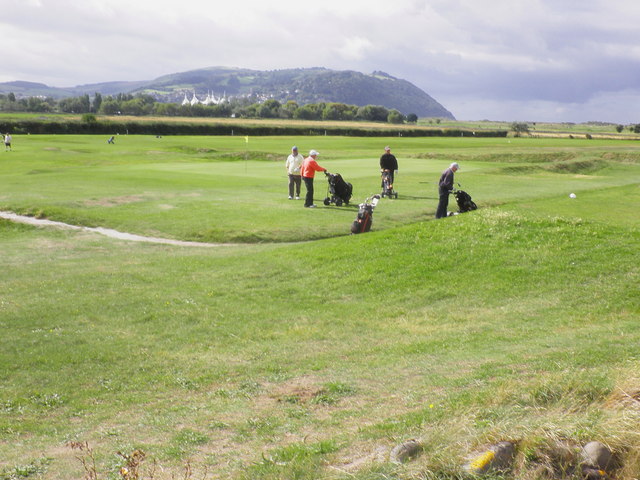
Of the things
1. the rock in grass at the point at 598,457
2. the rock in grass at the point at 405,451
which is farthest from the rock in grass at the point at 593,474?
the rock in grass at the point at 405,451

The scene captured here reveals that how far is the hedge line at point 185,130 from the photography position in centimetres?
10256

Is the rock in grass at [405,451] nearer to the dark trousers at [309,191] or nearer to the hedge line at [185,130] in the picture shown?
the dark trousers at [309,191]

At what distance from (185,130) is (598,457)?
111625 mm

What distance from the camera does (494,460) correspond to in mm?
5711

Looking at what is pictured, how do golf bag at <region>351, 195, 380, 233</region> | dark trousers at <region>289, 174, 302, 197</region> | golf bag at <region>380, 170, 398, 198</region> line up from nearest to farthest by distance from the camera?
golf bag at <region>351, 195, 380, 233</region> → dark trousers at <region>289, 174, 302, 197</region> → golf bag at <region>380, 170, 398, 198</region>

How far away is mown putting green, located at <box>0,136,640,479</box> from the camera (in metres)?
6.90

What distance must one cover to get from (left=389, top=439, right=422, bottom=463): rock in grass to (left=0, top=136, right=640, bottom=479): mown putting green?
4.0 inches

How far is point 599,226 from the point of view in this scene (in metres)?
18.3

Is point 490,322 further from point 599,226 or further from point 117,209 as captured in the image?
point 117,209

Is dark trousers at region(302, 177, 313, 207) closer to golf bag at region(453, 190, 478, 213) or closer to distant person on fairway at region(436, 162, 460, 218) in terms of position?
distant person on fairway at region(436, 162, 460, 218)

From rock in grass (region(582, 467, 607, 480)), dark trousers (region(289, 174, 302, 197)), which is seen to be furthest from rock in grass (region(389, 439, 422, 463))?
dark trousers (region(289, 174, 302, 197))

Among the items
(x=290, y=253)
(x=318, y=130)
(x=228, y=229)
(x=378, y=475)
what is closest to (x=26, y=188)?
(x=228, y=229)

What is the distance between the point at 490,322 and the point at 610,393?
246 inches

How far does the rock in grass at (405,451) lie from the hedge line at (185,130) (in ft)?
336
